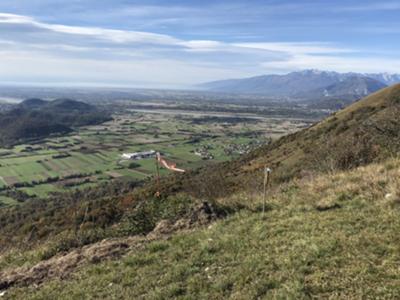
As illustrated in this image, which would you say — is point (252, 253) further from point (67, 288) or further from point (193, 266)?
point (67, 288)

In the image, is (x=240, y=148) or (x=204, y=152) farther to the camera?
(x=240, y=148)

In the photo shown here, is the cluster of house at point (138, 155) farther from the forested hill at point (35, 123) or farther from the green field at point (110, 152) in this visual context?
the forested hill at point (35, 123)

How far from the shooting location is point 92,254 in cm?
770

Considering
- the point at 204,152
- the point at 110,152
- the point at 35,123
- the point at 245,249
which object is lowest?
the point at 110,152

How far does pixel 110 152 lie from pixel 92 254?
79452 millimetres

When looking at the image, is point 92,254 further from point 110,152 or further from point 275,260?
point 110,152

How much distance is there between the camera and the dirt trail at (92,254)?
710cm

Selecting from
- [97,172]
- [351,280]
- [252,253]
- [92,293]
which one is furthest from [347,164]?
[97,172]

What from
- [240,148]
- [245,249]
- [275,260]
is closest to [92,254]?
[245,249]

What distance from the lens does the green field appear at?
61.7 m

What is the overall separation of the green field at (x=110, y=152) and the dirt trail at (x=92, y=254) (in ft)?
152

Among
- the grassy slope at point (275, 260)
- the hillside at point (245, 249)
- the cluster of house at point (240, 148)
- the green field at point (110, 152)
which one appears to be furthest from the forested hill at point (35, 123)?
the grassy slope at point (275, 260)

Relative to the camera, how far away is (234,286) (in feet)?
17.7

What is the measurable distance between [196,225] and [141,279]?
2843 millimetres
